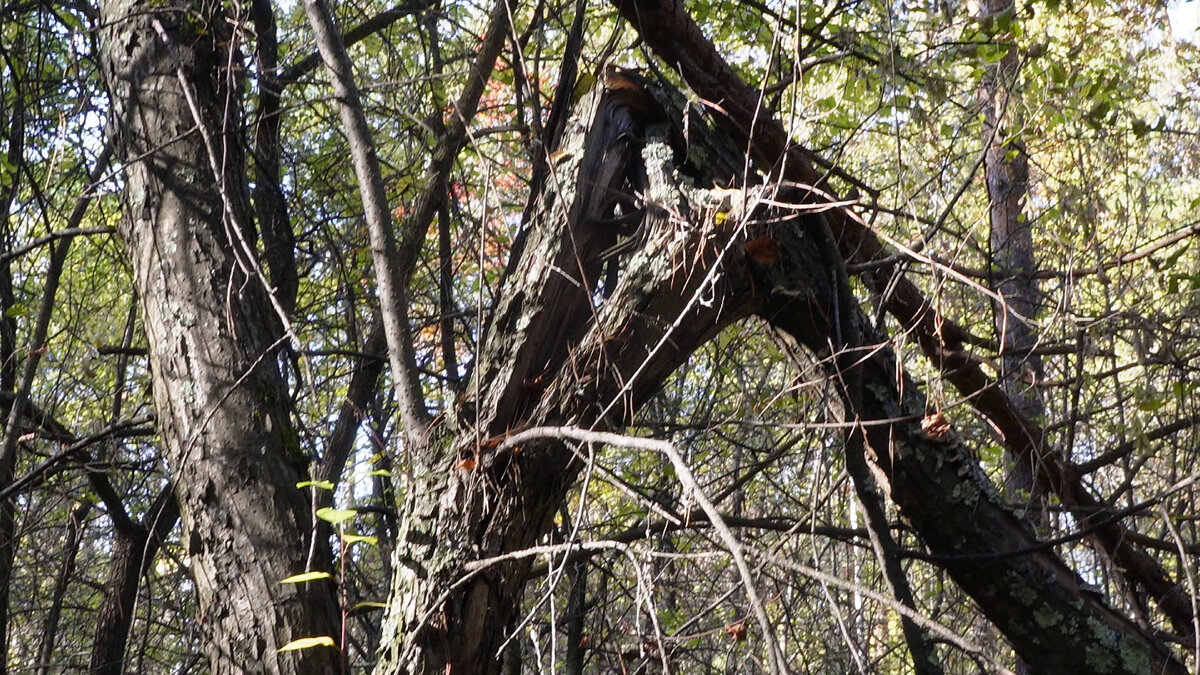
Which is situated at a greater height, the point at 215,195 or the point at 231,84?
the point at 231,84

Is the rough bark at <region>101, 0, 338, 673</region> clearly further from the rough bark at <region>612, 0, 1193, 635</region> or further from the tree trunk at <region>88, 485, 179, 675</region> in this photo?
the tree trunk at <region>88, 485, 179, 675</region>

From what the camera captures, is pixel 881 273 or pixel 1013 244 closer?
pixel 881 273

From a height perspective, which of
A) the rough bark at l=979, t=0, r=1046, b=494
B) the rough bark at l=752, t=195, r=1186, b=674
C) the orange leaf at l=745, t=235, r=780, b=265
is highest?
the rough bark at l=979, t=0, r=1046, b=494

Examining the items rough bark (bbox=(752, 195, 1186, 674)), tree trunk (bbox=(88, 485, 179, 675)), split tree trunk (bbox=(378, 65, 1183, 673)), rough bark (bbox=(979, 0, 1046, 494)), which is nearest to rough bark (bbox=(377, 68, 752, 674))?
split tree trunk (bbox=(378, 65, 1183, 673))

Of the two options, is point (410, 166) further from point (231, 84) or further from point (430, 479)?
point (430, 479)

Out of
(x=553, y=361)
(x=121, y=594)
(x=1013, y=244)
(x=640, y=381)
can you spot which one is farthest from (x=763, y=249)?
(x=1013, y=244)

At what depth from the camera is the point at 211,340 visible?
221 cm

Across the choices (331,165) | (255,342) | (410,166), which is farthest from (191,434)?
(331,165)

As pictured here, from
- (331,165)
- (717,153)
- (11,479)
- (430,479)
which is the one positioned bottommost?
(430,479)

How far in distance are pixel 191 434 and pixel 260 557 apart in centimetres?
30

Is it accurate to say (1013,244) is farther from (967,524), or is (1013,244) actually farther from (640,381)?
(640,381)

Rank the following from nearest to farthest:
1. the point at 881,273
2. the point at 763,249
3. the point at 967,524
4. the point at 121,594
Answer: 1. the point at 763,249
2. the point at 967,524
3. the point at 881,273
4. the point at 121,594

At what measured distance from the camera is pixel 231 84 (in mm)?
2441

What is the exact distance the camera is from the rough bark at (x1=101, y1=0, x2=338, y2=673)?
2.02 m
